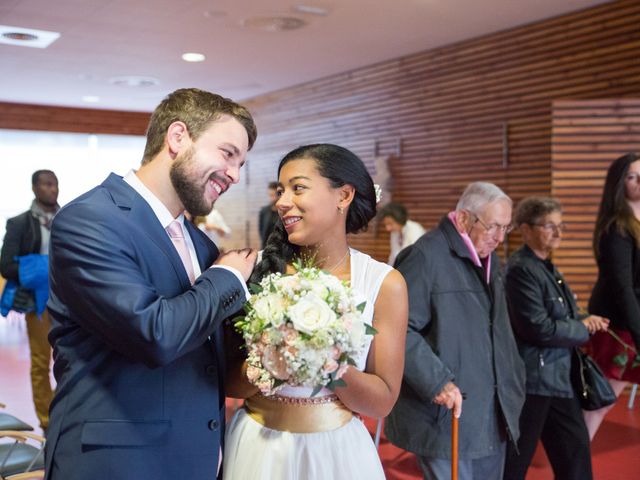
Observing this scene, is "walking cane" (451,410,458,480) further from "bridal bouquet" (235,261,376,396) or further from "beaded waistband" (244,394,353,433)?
"bridal bouquet" (235,261,376,396)

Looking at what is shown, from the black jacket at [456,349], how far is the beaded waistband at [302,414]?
925 mm

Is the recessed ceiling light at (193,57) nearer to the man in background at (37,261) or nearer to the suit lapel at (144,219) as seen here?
the man in background at (37,261)

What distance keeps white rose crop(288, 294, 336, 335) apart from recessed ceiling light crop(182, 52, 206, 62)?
9.78 m

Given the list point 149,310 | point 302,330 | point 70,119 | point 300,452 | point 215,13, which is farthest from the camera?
point 70,119

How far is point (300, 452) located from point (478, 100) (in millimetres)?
8198

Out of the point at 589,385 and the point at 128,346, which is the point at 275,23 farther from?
the point at 128,346

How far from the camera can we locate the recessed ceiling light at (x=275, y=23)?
884 cm

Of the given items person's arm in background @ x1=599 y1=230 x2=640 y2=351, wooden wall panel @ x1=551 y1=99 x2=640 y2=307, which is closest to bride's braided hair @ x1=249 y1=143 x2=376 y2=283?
person's arm in background @ x1=599 y1=230 x2=640 y2=351

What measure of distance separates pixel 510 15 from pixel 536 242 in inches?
215

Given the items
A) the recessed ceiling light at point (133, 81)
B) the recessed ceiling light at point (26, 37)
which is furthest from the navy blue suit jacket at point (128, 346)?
the recessed ceiling light at point (133, 81)

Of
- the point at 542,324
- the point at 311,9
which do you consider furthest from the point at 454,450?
the point at 311,9

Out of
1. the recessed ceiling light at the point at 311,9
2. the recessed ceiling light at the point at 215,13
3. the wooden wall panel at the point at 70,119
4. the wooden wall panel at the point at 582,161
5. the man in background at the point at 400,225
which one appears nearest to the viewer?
the wooden wall panel at the point at 582,161

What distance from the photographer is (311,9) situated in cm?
838

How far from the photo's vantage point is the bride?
224cm
